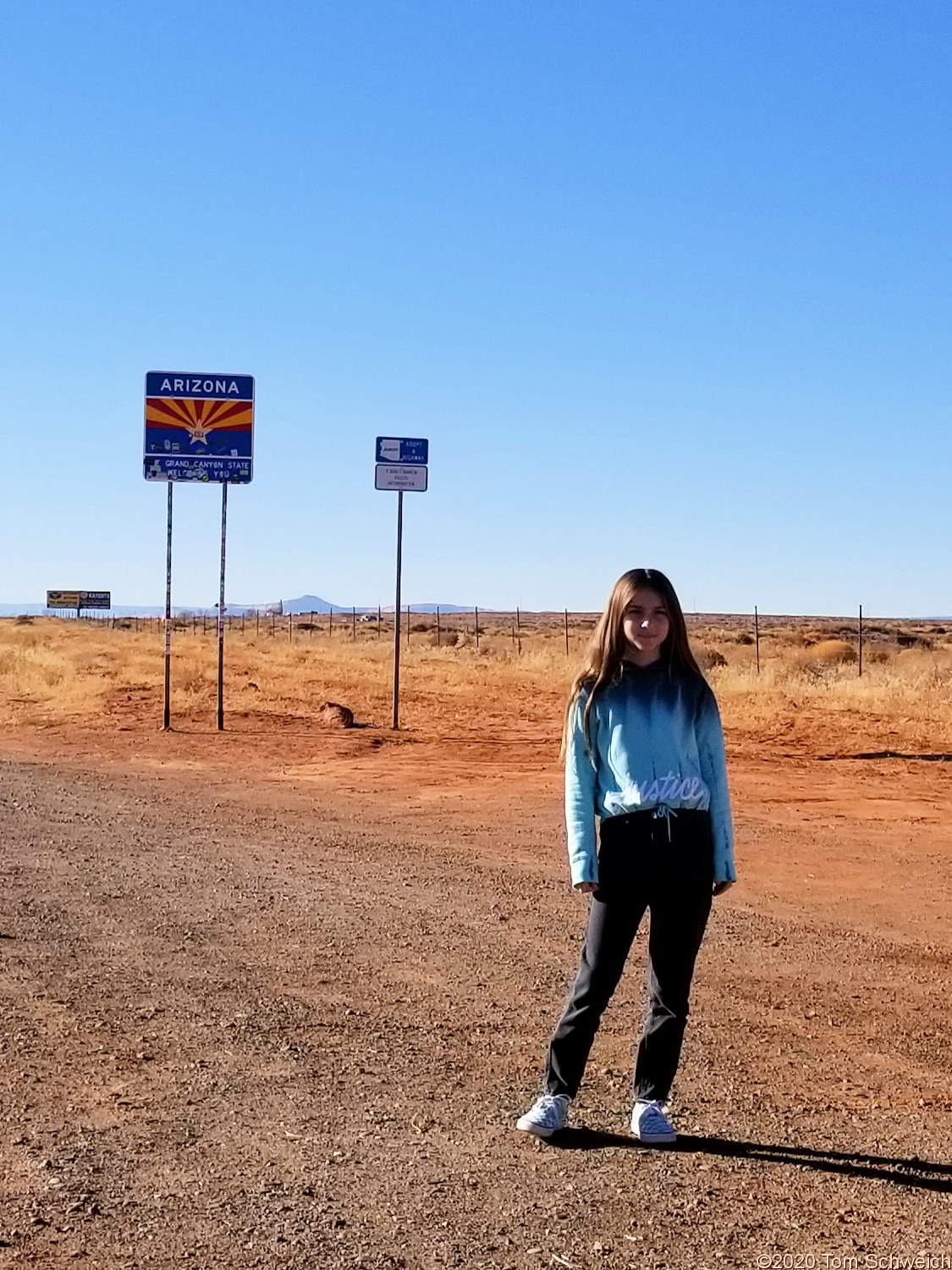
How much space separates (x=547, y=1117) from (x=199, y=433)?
660 inches

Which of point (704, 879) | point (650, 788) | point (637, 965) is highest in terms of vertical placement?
point (650, 788)

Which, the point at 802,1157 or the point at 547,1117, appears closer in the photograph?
the point at 802,1157

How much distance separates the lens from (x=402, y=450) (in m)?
20.9

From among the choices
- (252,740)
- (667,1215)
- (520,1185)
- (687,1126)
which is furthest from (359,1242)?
(252,740)

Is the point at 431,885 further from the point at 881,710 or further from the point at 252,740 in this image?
the point at 881,710

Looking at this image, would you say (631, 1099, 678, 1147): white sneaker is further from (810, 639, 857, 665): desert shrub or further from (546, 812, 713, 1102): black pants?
(810, 639, 857, 665): desert shrub

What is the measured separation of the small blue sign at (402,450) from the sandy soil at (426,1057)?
977cm

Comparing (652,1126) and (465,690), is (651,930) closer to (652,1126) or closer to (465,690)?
(652,1126)

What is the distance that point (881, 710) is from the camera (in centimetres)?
2311

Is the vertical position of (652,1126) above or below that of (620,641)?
below

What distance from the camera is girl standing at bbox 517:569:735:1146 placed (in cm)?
466

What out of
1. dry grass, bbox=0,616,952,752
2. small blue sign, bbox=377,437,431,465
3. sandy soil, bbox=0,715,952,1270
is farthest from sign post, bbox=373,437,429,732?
sandy soil, bbox=0,715,952,1270

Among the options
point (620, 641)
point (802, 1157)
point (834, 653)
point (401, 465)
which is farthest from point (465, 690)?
point (802, 1157)

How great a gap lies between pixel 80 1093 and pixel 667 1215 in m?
2.27
